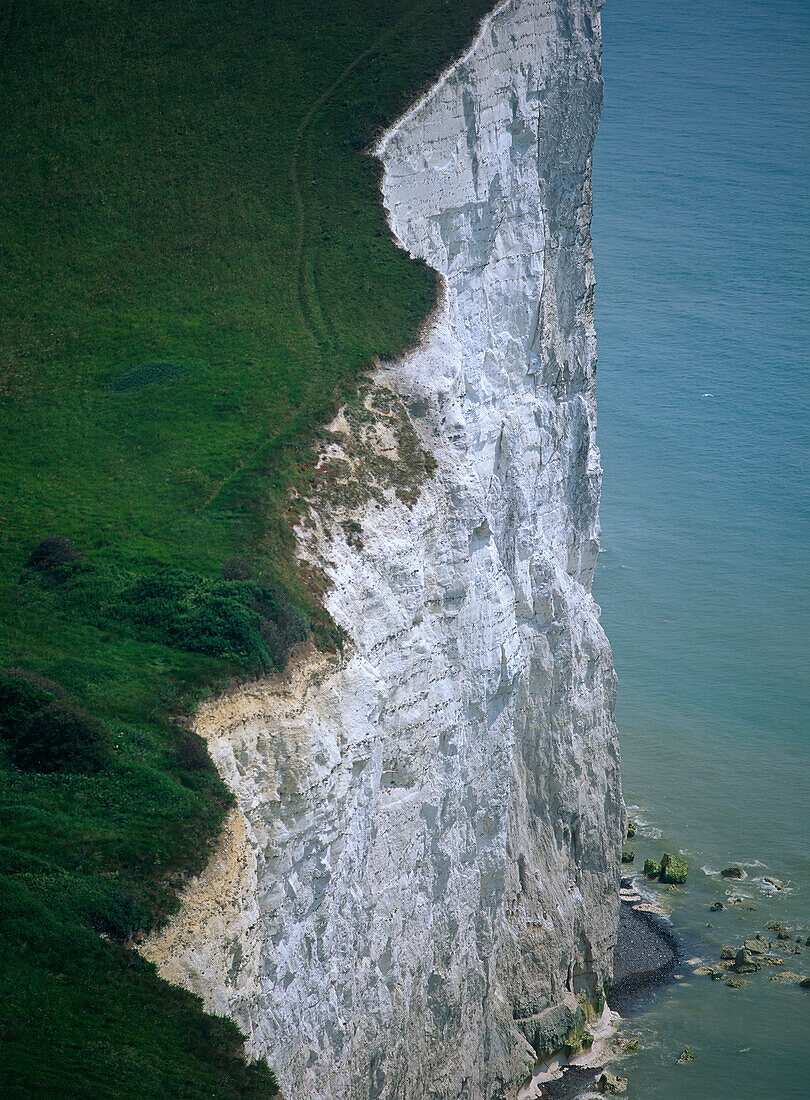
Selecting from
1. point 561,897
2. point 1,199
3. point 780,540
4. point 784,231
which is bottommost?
point 561,897

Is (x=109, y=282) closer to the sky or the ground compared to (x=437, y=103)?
closer to the ground

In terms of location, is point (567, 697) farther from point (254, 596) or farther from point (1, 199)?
point (1, 199)

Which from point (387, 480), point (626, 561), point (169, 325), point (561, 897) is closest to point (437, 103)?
point (169, 325)

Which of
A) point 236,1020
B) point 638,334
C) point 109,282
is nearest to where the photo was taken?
point 236,1020

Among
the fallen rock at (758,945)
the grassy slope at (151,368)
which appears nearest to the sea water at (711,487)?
the fallen rock at (758,945)

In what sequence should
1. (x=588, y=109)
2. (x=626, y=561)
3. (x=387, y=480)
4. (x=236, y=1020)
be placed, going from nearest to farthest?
(x=236, y=1020), (x=387, y=480), (x=588, y=109), (x=626, y=561)
